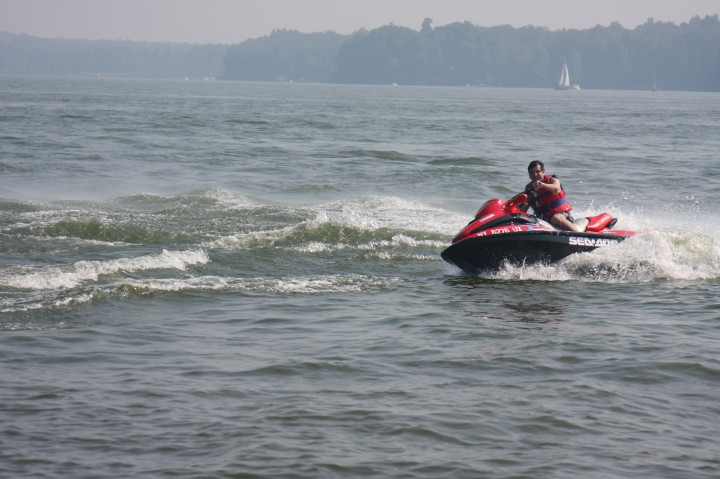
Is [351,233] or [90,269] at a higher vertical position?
[351,233]

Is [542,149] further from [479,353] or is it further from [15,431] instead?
[15,431]

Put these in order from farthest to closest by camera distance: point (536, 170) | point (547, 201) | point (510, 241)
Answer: point (547, 201) → point (536, 170) → point (510, 241)

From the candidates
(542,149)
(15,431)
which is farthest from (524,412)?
(542,149)

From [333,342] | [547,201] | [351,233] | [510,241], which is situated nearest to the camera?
[333,342]

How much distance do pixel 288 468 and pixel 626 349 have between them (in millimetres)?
3882

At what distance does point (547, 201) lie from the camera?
38.9 feet

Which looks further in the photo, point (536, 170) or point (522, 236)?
point (536, 170)

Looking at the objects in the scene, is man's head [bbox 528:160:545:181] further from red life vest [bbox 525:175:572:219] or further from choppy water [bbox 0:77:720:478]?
choppy water [bbox 0:77:720:478]

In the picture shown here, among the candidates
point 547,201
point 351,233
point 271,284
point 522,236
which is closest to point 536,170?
point 547,201

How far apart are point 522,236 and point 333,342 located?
377cm

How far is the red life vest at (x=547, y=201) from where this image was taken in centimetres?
1182

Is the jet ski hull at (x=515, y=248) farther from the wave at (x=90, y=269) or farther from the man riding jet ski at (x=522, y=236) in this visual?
the wave at (x=90, y=269)

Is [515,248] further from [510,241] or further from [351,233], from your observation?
[351,233]

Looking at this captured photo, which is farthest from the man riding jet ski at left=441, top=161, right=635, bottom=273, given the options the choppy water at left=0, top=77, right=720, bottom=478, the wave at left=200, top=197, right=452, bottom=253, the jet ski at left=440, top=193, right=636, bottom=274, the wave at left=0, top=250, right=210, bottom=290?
the wave at left=0, top=250, right=210, bottom=290
